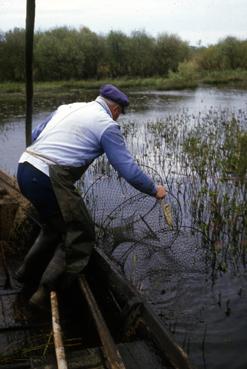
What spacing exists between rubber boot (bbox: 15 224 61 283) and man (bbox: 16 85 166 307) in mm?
227

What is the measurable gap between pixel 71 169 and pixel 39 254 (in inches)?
37.6

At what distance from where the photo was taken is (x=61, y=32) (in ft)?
192

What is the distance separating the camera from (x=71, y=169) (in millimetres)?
3914

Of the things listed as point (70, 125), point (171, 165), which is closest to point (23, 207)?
point (70, 125)

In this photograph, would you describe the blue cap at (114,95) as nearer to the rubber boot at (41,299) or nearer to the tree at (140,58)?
the rubber boot at (41,299)

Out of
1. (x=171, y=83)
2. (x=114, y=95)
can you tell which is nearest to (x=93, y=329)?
(x=114, y=95)

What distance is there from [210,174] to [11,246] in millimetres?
4915

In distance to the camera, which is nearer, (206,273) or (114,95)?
(114,95)

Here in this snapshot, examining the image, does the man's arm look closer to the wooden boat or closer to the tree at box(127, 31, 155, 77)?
the wooden boat

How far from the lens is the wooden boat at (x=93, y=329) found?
10.3ft

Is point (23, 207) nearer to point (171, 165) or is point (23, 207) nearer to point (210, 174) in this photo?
point (210, 174)

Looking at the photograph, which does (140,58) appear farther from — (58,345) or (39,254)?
(58,345)

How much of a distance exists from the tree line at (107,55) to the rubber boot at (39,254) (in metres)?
46.8

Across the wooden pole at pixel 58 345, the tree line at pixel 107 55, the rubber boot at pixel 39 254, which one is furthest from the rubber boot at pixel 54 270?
the tree line at pixel 107 55
